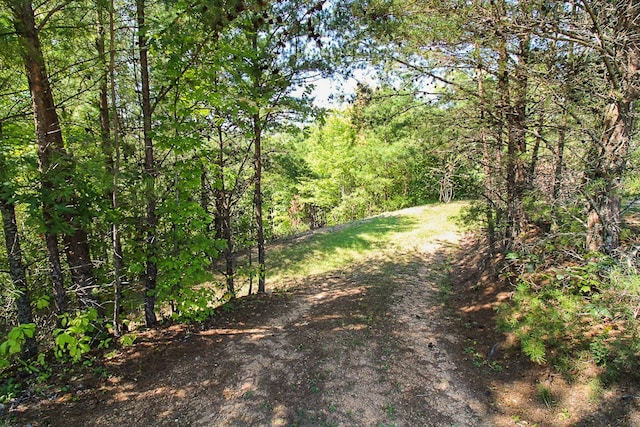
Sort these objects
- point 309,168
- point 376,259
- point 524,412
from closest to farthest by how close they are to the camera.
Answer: point 524,412, point 376,259, point 309,168

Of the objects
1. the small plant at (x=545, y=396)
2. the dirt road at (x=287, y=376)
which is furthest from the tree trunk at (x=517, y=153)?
the small plant at (x=545, y=396)

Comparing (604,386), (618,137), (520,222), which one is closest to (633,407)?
(604,386)

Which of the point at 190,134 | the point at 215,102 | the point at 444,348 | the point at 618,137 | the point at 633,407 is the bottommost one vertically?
the point at 444,348

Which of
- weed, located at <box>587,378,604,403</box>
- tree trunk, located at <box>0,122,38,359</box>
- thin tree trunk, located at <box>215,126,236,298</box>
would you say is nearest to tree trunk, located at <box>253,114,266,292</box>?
thin tree trunk, located at <box>215,126,236,298</box>

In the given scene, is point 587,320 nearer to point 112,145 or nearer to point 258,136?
point 258,136

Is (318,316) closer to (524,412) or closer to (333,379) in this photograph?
(333,379)

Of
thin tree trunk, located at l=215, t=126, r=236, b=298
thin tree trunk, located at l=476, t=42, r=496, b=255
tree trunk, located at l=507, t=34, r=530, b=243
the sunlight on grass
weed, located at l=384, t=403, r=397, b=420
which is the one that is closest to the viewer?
weed, located at l=384, t=403, r=397, b=420

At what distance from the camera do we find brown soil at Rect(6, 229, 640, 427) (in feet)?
11.6

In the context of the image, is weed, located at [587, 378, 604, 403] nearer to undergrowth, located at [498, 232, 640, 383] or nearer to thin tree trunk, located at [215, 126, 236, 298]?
undergrowth, located at [498, 232, 640, 383]

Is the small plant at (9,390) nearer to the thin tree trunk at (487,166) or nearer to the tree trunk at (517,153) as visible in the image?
the tree trunk at (517,153)

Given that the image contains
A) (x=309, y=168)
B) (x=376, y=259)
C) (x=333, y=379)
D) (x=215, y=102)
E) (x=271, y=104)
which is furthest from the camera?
(x=309, y=168)

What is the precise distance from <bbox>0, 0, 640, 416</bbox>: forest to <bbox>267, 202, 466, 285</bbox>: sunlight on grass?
14.4 feet

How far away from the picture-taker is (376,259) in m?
11.2

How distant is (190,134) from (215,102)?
794 millimetres
